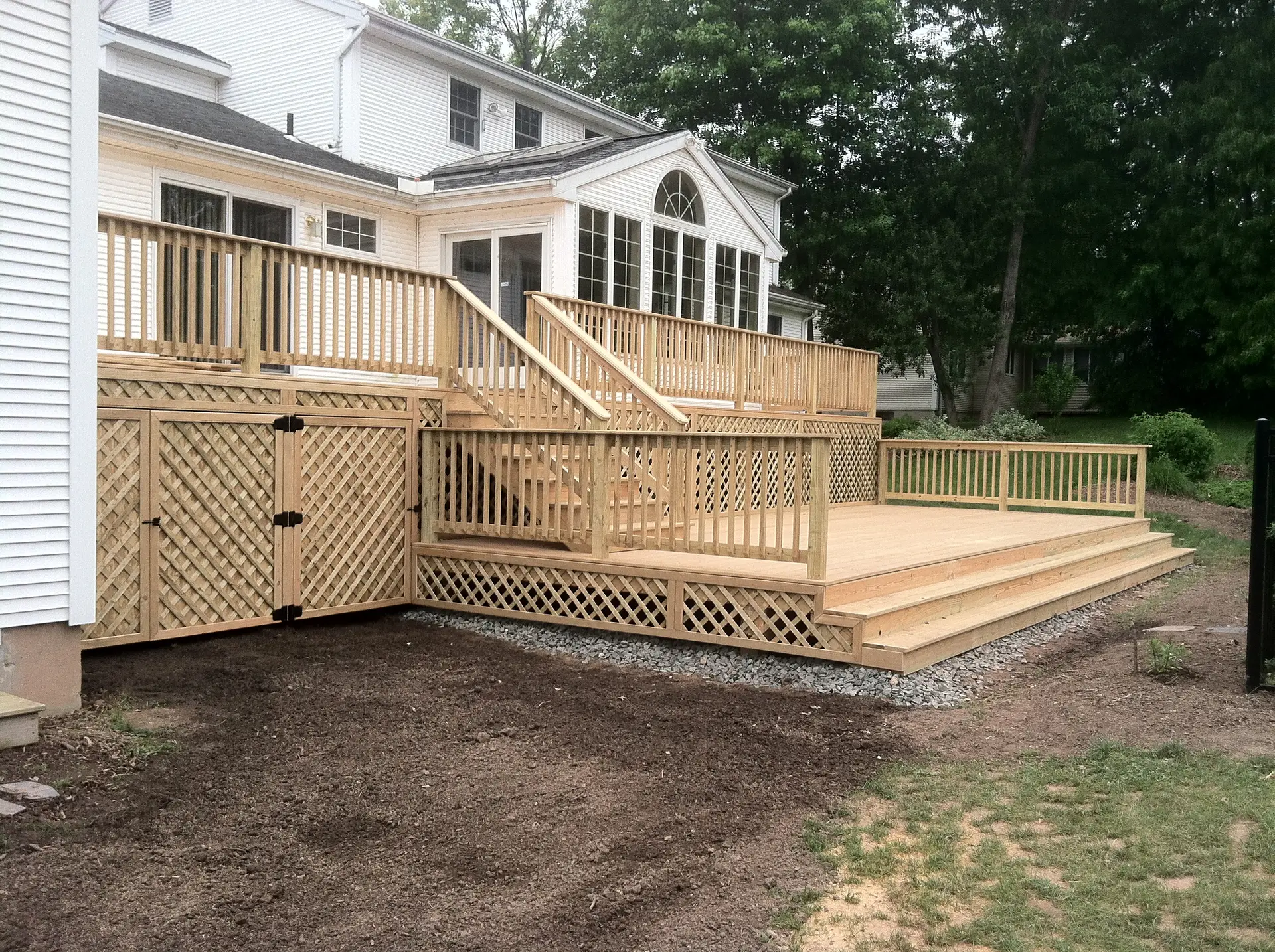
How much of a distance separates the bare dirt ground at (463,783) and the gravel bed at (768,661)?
0.21m

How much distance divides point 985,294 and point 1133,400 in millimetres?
4539

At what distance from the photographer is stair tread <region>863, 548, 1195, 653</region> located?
6.79 meters

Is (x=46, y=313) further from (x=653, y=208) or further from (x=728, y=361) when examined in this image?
(x=653, y=208)

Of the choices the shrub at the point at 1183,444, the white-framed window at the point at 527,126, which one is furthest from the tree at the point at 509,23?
the shrub at the point at 1183,444

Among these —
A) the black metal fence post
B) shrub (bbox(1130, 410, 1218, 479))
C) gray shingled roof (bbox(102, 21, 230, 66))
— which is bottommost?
the black metal fence post

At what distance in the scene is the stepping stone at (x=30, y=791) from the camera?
167 inches

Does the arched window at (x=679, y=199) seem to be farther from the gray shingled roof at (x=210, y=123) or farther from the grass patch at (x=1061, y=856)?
the grass patch at (x=1061, y=856)

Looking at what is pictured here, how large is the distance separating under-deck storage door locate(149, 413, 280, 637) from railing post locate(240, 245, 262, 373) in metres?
0.40

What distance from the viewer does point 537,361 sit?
8555 millimetres

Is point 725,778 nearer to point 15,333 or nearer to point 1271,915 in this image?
point 1271,915

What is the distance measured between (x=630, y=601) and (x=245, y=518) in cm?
279

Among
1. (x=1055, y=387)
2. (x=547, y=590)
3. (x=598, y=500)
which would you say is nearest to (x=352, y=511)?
(x=547, y=590)

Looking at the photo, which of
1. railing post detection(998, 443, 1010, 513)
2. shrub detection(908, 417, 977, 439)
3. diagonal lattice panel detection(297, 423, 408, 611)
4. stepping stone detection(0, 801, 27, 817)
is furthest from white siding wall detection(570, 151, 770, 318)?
stepping stone detection(0, 801, 27, 817)

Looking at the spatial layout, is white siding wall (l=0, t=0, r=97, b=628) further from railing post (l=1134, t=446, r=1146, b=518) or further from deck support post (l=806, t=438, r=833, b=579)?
railing post (l=1134, t=446, r=1146, b=518)
